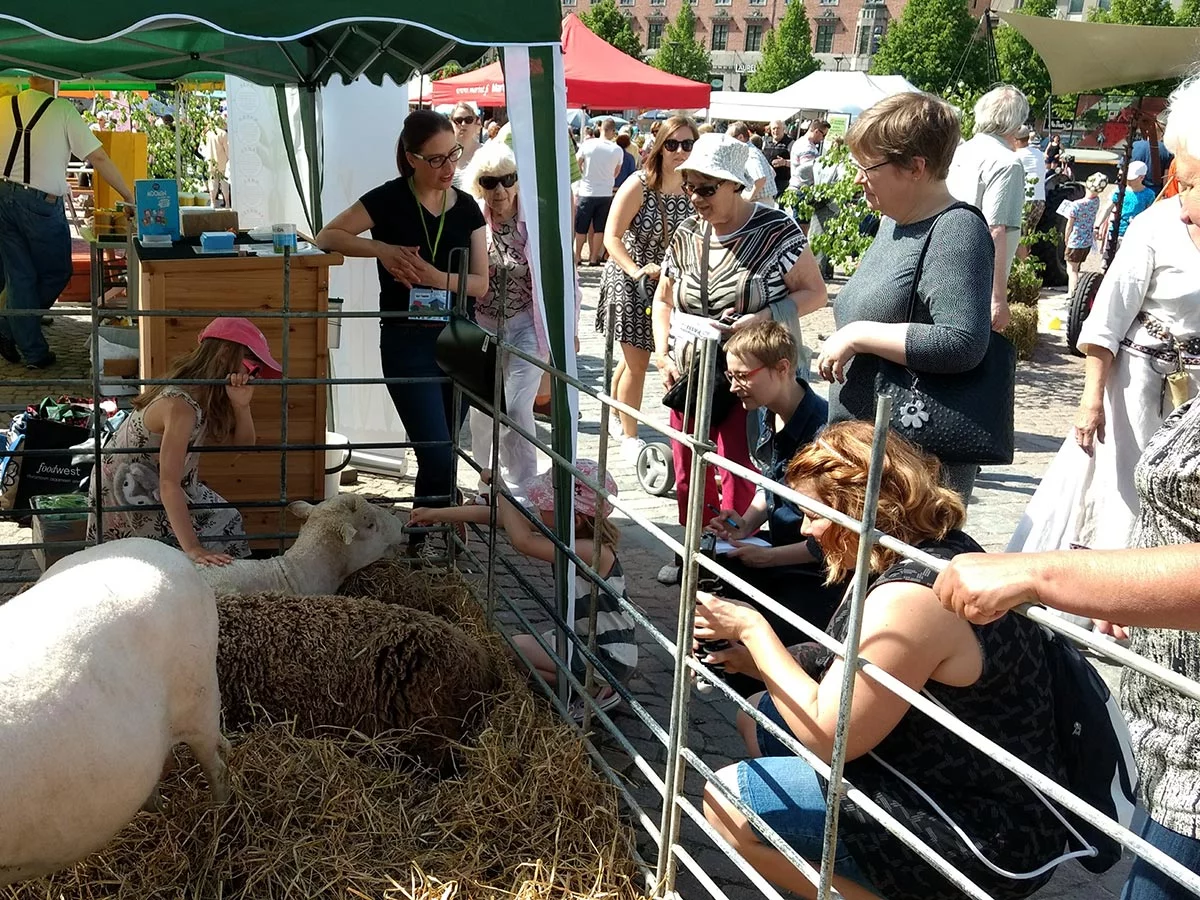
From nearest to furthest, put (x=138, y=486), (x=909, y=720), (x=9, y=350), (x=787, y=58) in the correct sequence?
1. (x=909, y=720)
2. (x=138, y=486)
3. (x=9, y=350)
4. (x=787, y=58)

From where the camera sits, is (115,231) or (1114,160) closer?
(115,231)

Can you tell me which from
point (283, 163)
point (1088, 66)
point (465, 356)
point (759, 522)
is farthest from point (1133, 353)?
point (1088, 66)

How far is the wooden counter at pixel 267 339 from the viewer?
4.84 m

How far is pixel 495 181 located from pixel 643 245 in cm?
113

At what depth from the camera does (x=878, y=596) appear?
2.20m

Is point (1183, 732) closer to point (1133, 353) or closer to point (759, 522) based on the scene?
point (759, 522)

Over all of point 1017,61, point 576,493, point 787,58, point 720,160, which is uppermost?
point 787,58

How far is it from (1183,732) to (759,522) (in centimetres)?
237

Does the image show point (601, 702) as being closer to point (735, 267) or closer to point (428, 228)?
point (735, 267)

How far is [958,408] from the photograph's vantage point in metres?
3.35

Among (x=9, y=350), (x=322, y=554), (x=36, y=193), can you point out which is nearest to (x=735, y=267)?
(x=322, y=554)

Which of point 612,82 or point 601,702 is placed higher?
point 612,82

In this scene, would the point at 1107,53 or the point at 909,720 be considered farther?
the point at 1107,53

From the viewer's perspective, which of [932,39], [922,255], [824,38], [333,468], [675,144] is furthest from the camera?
[824,38]
